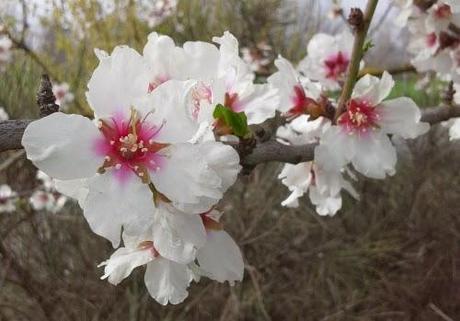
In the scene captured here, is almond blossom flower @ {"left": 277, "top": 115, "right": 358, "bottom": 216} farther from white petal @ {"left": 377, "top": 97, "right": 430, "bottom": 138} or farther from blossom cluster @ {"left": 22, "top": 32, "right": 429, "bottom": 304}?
blossom cluster @ {"left": 22, "top": 32, "right": 429, "bottom": 304}

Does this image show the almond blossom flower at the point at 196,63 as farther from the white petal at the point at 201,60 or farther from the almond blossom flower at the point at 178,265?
the almond blossom flower at the point at 178,265

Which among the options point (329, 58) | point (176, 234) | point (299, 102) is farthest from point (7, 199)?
point (176, 234)

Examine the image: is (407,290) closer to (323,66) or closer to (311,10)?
(323,66)

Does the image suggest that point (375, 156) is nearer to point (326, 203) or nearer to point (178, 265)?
point (326, 203)

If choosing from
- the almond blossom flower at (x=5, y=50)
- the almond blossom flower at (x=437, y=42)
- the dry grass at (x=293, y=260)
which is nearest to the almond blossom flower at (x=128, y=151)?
the almond blossom flower at (x=437, y=42)

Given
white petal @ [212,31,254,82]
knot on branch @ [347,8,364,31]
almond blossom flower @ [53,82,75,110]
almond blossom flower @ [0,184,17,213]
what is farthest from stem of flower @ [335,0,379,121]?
almond blossom flower @ [53,82,75,110]
